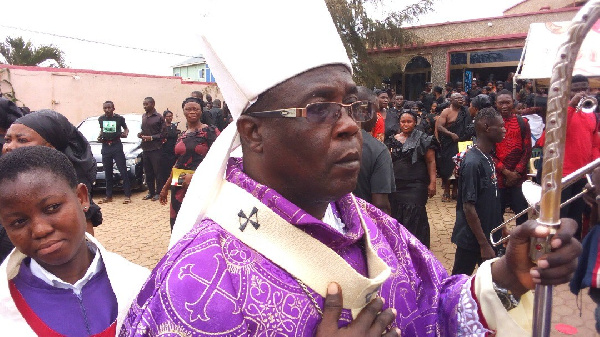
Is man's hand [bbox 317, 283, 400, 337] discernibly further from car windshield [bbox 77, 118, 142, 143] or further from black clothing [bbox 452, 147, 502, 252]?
car windshield [bbox 77, 118, 142, 143]

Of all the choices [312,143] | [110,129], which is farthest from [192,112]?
[312,143]

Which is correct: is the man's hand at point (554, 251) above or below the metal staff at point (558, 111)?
below

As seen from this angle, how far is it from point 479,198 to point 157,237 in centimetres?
451

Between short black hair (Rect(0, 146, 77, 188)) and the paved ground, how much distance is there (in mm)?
3616

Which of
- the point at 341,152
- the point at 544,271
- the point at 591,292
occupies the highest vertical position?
the point at 341,152

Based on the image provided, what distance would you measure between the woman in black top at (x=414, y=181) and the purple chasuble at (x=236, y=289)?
2.98 meters

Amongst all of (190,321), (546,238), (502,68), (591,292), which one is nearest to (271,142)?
(190,321)

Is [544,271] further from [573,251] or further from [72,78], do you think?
[72,78]

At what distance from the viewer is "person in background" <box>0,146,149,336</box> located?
5.08ft

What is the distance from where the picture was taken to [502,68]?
15.0 metres

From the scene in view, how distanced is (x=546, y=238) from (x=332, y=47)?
72cm

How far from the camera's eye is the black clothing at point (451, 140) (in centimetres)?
699

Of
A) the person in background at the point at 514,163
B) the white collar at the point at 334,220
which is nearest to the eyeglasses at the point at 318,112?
the white collar at the point at 334,220

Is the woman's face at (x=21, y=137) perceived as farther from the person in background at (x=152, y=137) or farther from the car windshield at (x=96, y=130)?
the car windshield at (x=96, y=130)
